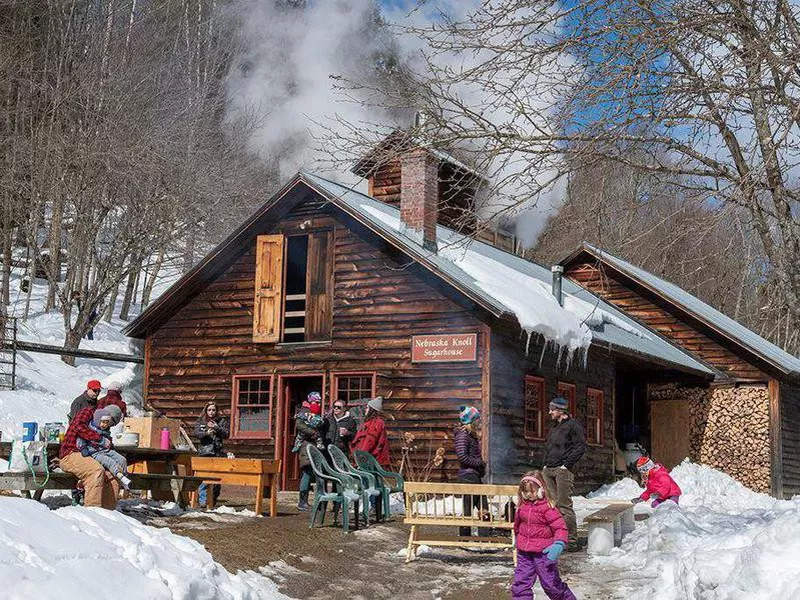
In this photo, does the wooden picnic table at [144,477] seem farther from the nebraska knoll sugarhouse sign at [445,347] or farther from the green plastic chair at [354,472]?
the nebraska knoll sugarhouse sign at [445,347]

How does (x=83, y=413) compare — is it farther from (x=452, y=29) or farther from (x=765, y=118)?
(x=765, y=118)

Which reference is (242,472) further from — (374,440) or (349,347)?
(349,347)

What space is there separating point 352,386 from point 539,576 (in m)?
11.2

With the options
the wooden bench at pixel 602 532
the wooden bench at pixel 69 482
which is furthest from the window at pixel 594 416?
the wooden bench at pixel 69 482

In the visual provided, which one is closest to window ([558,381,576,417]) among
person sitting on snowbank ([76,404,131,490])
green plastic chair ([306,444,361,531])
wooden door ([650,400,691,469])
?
wooden door ([650,400,691,469])

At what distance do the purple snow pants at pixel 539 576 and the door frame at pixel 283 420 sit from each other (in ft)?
36.6

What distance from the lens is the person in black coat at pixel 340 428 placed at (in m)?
14.3

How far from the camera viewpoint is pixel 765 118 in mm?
11070

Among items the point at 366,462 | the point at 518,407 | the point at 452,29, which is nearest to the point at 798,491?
the point at 518,407

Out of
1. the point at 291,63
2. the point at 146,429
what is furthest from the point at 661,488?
the point at 291,63

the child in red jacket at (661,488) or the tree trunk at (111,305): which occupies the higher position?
the tree trunk at (111,305)

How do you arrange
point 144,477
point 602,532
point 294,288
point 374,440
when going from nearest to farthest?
1. point 602,532
2. point 144,477
3. point 374,440
4. point 294,288

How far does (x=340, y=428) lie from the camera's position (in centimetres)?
1475

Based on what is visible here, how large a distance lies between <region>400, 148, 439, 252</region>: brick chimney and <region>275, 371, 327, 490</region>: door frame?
3.23m
